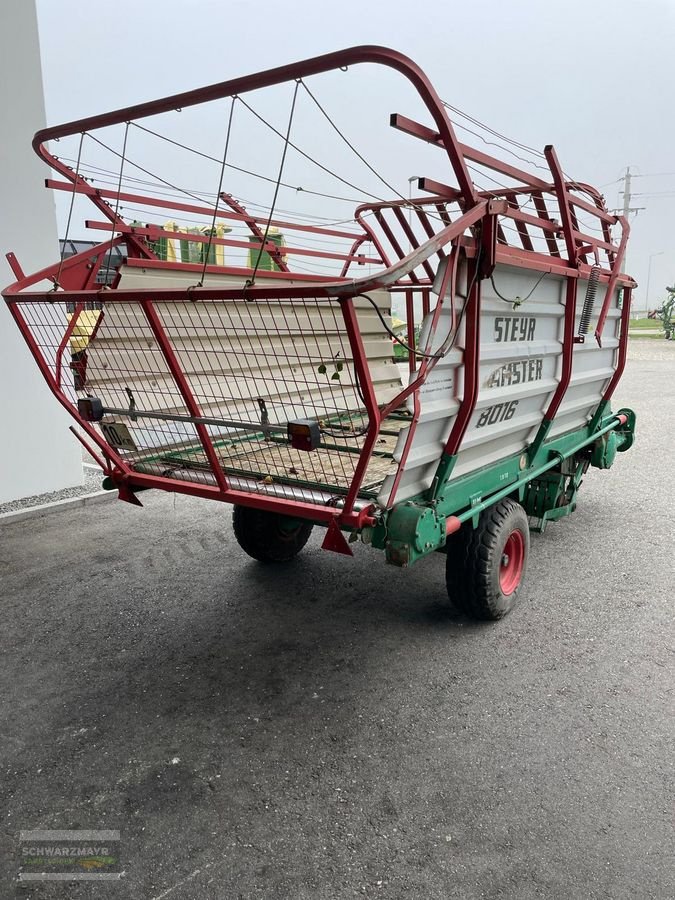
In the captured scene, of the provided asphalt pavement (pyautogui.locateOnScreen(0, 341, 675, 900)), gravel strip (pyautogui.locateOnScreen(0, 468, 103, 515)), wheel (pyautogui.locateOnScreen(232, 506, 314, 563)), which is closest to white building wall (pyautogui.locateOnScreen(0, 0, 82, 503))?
gravel strip (pyautogui.locateOnScreen(0, 468, 103, 515))

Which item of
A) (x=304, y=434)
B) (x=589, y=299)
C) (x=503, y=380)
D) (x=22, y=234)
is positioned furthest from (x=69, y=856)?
(x=22, y=234)

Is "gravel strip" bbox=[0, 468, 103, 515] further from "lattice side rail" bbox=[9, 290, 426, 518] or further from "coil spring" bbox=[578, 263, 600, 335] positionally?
"coil spring" bbox=[578, 263, 600, 335]

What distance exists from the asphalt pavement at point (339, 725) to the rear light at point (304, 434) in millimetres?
1317

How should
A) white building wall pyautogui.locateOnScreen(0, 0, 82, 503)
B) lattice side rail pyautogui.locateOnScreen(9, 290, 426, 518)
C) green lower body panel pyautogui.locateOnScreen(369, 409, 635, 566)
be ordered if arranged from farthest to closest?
1. white building wall pyautogui.locateOnScreen(0, 0, 82, 503)
2. lattice side rail pyautogui.locateOnScreen(9, 290, 426, 518)
3. green lower body panel pyautogui.locateOnScreen(369, 409, 635, 566)

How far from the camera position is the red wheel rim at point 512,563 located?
4.05 meters

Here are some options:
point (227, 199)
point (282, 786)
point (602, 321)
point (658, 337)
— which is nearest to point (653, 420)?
point (602, 321)

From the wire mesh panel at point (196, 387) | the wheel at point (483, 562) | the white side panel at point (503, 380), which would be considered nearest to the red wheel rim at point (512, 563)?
the wheel at point (483, 562)

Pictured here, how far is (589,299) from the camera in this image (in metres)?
4.00

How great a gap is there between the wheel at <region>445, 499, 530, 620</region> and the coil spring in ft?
3.98

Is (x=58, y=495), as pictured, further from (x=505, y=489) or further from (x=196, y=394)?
(x=505, y=489)

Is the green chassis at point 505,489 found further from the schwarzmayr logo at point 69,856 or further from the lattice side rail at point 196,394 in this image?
the schwarzmayr logo at point 69,856

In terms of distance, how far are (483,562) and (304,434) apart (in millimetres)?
1477

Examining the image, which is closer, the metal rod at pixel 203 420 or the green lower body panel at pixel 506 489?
the green lower body panel at pixel 506 489

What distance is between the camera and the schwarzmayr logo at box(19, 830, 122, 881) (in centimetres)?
220
